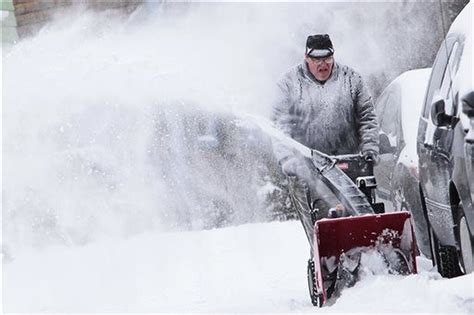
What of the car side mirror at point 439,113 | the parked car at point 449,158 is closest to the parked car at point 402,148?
the parked car at point 449,158

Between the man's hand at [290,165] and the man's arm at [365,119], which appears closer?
the man's hand at [290,165]

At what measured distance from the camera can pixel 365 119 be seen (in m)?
7.49

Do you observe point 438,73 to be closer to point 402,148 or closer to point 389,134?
point 402,148

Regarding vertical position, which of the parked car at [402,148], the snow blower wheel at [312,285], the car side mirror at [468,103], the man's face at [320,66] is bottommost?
the snow blower wheel at [312,285]

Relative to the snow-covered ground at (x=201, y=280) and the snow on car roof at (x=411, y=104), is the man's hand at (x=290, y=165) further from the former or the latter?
the snow on car roof at (x=411, y=104)

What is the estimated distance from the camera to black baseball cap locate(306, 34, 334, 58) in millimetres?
7371

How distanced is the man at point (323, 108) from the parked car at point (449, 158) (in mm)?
421

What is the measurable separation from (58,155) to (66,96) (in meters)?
0.72

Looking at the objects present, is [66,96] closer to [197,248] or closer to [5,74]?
[5,74]

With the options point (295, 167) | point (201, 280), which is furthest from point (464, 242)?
point (201, 280)

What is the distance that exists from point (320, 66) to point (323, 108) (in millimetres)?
276

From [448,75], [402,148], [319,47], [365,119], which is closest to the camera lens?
[448,75]

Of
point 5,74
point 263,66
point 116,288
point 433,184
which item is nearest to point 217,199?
point 263,66

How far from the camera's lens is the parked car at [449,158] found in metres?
6.36
